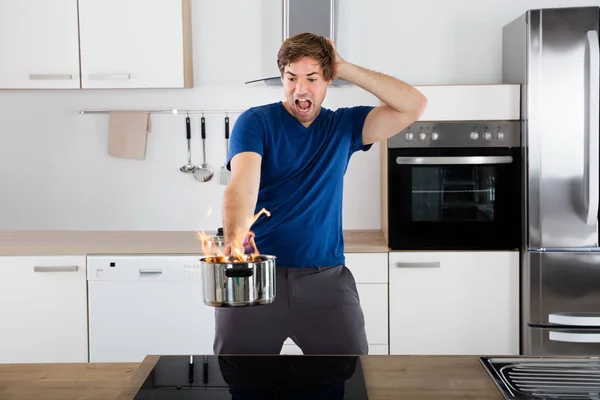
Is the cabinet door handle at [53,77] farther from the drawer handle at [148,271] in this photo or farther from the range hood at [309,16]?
the drawer handle at [148,271]

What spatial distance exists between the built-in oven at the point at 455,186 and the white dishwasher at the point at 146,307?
935mm

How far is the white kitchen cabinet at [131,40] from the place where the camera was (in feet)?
11.8

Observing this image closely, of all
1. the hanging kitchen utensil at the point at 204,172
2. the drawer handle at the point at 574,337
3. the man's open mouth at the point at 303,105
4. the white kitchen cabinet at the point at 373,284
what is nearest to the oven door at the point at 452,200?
the white kitchen cabinet at the point at 373,284

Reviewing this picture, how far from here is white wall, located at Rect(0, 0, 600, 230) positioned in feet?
12.7

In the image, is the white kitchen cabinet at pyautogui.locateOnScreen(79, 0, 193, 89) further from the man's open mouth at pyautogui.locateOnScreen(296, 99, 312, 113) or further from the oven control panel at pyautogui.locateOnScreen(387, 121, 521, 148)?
the man's open mouth at pyautogui.locateOnScreen(296, 99, 312, 113)

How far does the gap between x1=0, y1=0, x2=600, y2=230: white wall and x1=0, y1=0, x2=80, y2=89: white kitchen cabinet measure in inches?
13.5

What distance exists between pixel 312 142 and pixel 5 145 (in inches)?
93.9

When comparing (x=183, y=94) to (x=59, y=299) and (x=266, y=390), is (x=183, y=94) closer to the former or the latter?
(x=59, y=299)

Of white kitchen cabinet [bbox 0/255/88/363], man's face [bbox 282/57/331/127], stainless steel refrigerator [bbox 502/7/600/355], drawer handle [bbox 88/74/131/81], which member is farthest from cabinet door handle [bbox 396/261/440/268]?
Result: drawer handle [bbox 88/74/131/81]

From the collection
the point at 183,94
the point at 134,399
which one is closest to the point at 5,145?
the point at 183,94

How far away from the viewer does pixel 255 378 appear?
4.95ft

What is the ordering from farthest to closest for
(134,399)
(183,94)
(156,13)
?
(183,94) < (156,13) < (134,399)

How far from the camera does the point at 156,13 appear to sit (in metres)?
3.60

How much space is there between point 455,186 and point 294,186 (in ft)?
4.44
